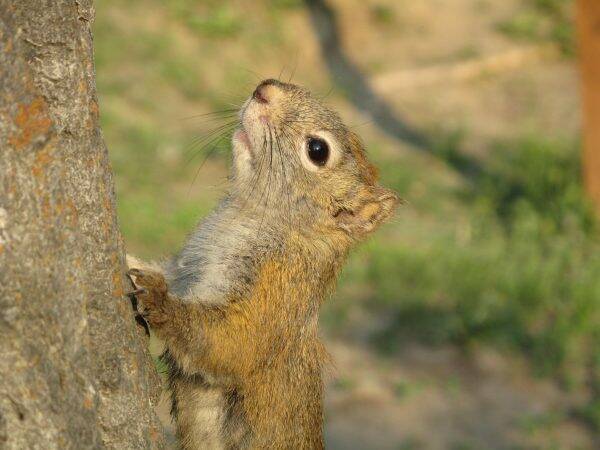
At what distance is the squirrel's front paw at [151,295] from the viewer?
8.34ft

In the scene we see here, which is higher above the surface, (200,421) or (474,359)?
(474,359)

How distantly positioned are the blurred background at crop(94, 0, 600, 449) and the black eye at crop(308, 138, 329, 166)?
1.07 ft

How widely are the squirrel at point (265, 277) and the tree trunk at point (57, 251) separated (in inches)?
8.2

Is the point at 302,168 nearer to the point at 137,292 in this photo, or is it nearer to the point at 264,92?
the point at 264,92

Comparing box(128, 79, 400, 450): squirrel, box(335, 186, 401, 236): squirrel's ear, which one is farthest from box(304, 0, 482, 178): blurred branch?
box(128, 79, 400, 450): squirrel

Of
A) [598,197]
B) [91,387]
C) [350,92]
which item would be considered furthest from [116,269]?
[350,92]

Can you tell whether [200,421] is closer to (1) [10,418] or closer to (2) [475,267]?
(1) [10,418]

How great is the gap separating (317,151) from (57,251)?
1.50m

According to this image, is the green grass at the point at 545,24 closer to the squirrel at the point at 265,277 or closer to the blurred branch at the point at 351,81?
the blurred branch at the point at 351,81

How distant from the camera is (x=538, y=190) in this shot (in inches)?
308

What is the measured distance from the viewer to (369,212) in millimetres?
3533

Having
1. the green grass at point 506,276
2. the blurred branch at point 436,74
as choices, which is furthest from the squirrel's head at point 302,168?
the blurred branch at point 436,74

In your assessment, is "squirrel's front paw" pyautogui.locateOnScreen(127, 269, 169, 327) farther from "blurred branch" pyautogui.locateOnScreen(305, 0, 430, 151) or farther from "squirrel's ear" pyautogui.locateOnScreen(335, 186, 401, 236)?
"blurred branch" pyautogui.locateOnScreen(305, 0, 430, 151)

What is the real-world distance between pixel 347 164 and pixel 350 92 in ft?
20.7
